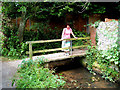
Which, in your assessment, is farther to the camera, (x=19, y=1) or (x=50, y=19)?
(x=50, y=19)

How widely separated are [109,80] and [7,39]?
696 cm

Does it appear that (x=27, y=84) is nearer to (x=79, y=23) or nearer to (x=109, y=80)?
(x=109, y=80)

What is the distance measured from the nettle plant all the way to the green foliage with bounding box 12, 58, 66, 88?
2.73m

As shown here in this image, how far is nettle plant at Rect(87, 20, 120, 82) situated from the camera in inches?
237

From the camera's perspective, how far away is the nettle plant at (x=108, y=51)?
6023mm

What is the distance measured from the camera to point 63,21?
12547 millimetres

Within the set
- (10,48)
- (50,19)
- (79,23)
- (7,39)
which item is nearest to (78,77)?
(10,48)

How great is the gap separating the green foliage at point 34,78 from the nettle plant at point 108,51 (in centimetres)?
273

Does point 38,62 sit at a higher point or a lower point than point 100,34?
lower

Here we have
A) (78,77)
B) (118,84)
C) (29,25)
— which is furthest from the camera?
(29,25)

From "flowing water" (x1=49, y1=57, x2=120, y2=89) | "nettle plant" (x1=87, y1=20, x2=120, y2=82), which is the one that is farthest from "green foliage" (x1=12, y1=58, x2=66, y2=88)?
"nettle plant" (x1=87, y1=20, x2=120, y2=82)

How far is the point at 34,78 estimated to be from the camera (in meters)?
4.72

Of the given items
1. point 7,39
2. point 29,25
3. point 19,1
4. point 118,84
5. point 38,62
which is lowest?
point 118,84

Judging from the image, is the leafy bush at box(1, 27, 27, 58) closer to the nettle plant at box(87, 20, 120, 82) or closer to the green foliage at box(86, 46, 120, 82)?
Answer: the green foliage at box(86, 46, 120, 82)
